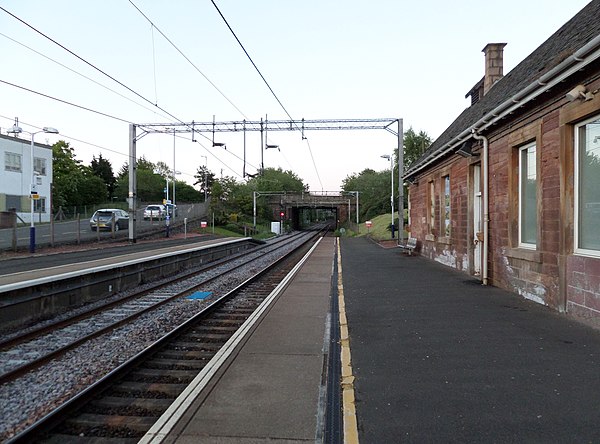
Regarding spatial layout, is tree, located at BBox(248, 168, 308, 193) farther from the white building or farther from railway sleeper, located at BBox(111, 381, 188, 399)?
railway sleeper, located at BBox(111, 381, 188, 399)

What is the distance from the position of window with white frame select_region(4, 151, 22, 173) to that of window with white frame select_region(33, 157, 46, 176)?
8.53 feet

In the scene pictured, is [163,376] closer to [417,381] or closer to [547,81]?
[417,381]

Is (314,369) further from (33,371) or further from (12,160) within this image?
(12,160)

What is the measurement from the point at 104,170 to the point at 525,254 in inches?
3833

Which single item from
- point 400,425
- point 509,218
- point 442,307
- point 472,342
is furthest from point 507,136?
point 400,425

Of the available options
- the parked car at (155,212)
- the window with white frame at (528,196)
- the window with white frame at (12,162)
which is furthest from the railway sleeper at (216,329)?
the window with white frame at (12,162)

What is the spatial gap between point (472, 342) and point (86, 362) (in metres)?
5.32

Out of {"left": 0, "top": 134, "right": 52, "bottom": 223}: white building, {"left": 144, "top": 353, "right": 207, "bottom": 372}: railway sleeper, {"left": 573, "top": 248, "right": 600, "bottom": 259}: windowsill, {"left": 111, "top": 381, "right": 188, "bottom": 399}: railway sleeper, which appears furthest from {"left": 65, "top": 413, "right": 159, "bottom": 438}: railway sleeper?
{"left": 0, "top": 134, "right": 52, "bottom": 223}: white building

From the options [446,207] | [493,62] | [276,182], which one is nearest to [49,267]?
[446,207]

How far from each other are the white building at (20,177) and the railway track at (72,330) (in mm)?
36061

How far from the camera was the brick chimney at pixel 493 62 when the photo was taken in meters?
16.4

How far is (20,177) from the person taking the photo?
4628 cm

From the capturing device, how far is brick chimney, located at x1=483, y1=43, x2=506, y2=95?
1639cm

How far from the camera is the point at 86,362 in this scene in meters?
6.50
